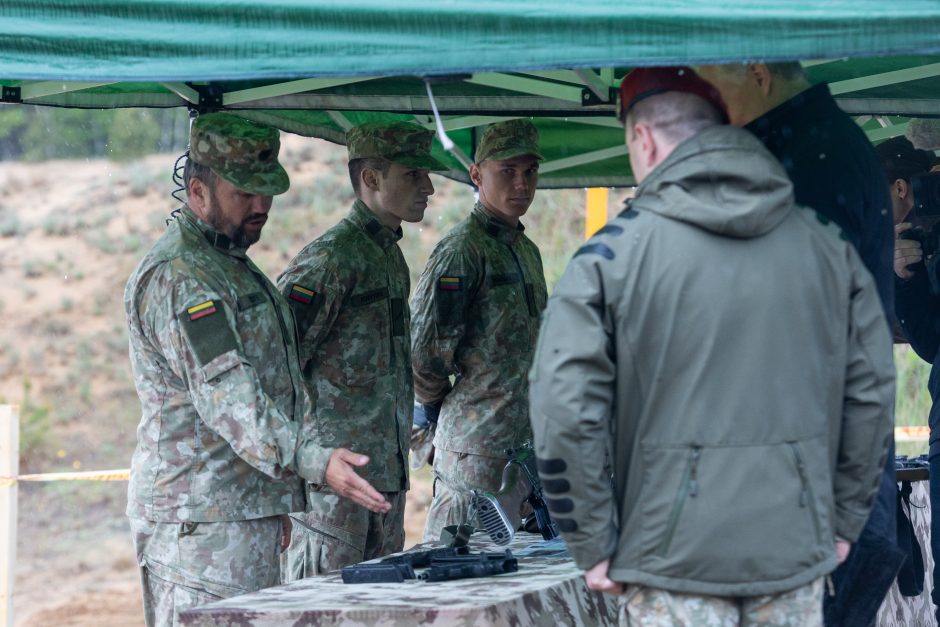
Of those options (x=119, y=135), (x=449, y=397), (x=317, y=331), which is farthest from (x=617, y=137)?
(x=119, y=135)

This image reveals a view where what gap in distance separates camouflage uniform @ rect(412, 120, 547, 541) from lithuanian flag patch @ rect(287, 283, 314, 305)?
0.72 metres

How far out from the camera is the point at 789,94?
312 centimetres

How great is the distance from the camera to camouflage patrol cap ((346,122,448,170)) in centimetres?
498

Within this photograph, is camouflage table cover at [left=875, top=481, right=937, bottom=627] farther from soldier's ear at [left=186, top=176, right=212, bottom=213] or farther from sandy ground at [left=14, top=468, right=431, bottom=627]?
sandy ground at [left=14, top=468, right=431, bottom=627]

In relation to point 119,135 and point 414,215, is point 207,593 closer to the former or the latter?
point 414,215

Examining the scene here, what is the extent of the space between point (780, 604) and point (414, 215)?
2754 mm

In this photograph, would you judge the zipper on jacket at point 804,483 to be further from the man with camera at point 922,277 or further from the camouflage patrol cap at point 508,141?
the camouflage patrol cap at point 508,141

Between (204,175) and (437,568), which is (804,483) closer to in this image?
(437,568)

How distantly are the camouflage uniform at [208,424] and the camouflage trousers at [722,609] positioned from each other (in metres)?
1.14

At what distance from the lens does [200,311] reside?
357cm

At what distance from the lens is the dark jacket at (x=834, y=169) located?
3.05 metres

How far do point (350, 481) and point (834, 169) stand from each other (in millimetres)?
1440

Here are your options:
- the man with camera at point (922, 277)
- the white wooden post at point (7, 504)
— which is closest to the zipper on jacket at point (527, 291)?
the man with camera at point (922, 277)

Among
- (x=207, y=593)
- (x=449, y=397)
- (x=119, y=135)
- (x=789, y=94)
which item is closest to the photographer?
(x=789, y=94)
